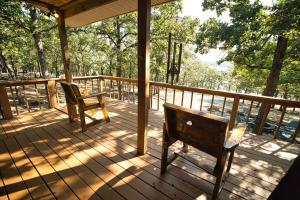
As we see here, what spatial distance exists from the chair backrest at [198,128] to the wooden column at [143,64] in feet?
1.84

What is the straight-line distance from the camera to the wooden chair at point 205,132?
1374mm

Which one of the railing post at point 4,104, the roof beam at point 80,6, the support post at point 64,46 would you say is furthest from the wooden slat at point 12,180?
the roof beam at point 80,6

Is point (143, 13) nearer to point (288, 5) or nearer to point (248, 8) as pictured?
point (288, 5)

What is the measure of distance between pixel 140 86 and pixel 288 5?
4.89 m

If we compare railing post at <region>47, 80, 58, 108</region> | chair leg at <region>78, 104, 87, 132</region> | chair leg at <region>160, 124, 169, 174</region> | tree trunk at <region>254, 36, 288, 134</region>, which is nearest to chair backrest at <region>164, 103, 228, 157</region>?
chair leg at <region>160, 124, 169, 174</region>

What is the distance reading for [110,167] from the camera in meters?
2.10

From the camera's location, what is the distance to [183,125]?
164 centimetres

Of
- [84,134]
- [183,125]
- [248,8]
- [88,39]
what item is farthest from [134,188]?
[88,39]

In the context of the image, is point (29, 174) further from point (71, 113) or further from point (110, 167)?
point (71, 113)

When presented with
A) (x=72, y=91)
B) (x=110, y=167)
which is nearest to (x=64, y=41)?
(x=72, y=91)

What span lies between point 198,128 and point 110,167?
129 centimetres

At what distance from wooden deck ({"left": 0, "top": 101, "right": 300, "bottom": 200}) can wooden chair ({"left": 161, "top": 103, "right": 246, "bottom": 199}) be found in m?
0.46

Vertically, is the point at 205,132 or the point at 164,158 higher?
the point at 205,132

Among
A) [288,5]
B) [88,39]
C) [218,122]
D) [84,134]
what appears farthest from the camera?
[88,39]
